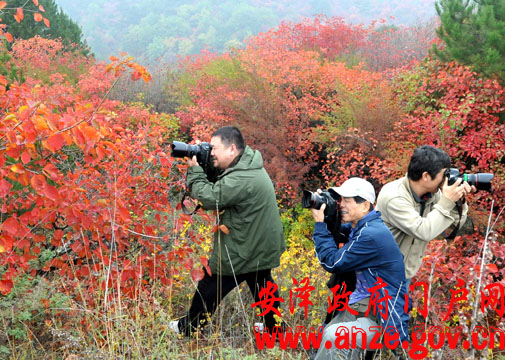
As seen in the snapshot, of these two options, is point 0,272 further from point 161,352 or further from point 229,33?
point 229,33

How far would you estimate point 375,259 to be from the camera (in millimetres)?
2311

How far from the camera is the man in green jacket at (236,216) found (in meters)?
2.75

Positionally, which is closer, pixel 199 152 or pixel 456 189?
pixel 456 189

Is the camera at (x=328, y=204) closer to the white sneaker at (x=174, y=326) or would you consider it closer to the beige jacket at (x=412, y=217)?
the beige jacket at (x=412, y=217)

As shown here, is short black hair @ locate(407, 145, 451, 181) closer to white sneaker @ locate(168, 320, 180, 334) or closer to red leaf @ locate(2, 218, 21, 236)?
white sneaker @ locate(168, 320, 180, 334)

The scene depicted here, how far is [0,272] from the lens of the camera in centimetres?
312

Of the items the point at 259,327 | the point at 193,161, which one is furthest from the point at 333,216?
the point at 259,327

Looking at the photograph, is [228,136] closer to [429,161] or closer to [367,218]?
[367,218]

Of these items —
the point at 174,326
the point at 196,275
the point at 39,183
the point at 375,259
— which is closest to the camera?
the point at 39,183

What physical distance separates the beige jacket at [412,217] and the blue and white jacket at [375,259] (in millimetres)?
247

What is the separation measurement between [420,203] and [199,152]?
4.59 ft

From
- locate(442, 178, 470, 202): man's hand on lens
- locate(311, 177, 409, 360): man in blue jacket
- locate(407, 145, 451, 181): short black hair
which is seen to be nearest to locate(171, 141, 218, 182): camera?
locate(311, 177, 409, 360): man in blue jacket

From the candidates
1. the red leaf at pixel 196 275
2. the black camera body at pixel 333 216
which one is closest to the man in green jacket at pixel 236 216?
the red leaf at pixel 196 275

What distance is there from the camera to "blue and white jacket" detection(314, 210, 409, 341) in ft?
7.48
